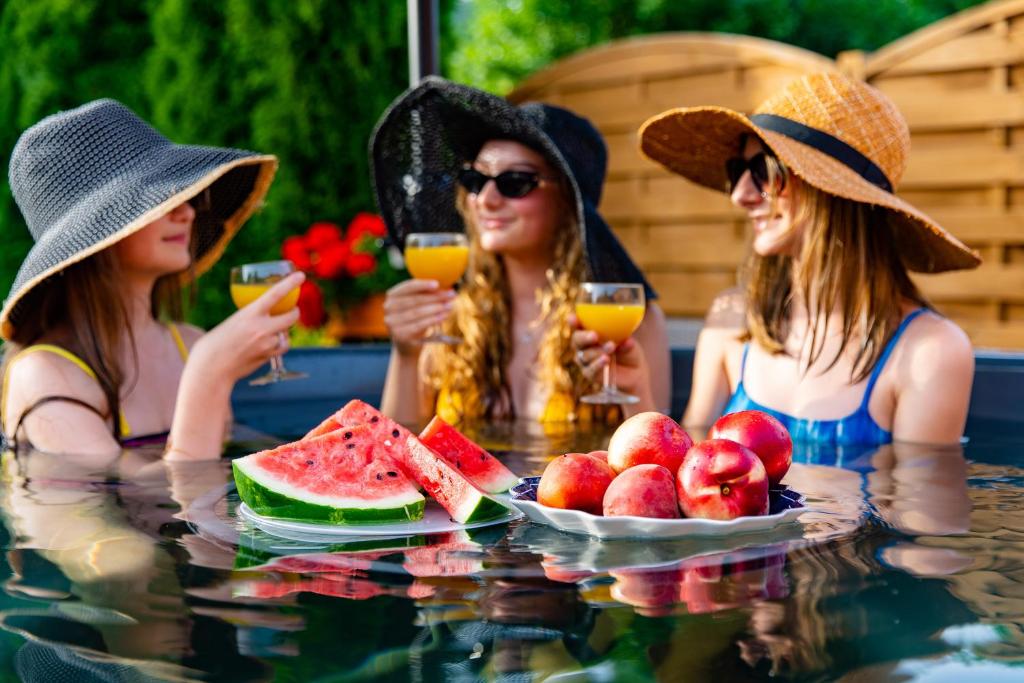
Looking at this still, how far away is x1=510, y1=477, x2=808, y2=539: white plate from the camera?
192 centimetres

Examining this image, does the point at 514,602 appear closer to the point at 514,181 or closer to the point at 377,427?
the point at 377,427

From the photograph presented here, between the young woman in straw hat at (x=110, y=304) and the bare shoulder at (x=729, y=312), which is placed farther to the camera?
the bare shoulder at (x=729, y=312)

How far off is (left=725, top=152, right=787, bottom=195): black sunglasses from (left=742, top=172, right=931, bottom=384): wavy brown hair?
0.03 m

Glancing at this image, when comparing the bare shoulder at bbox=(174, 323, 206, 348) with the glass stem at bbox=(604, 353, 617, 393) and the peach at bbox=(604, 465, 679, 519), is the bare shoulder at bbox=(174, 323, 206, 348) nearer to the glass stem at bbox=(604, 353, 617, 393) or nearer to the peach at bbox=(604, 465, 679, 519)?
the glass stem at bbox=(604, 353, 617, 393)

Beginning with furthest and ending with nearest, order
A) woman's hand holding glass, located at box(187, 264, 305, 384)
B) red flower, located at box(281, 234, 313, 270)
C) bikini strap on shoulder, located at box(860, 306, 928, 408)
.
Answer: red flower, located at box(281, 234, 313, 270)
bikini strap on shoulder, located at box(860, 306, 928, 408)
woman's hand holding glass, located at box(187, 264, 305, 384)

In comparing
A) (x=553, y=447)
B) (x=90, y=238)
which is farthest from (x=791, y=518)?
(x=90, y=238)

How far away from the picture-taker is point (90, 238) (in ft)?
A: 11.0

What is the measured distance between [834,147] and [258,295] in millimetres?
1926

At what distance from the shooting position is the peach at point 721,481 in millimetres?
1903

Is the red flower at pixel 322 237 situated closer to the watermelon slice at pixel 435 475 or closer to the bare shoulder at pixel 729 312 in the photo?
the bare shoulder at pixel 729 312

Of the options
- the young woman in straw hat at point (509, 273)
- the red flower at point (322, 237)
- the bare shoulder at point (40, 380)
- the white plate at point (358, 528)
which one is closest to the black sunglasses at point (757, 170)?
the young woman in straw hat at point (509, 273)

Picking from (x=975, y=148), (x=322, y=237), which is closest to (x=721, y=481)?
(x=322, y=237)

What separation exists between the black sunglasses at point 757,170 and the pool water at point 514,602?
161 cm

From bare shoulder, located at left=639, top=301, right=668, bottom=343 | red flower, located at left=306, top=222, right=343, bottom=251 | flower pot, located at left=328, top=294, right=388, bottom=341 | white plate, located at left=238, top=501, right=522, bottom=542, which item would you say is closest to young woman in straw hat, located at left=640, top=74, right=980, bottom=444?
bare shoulder, located at left=639, top=301, right=668, bottom=343
